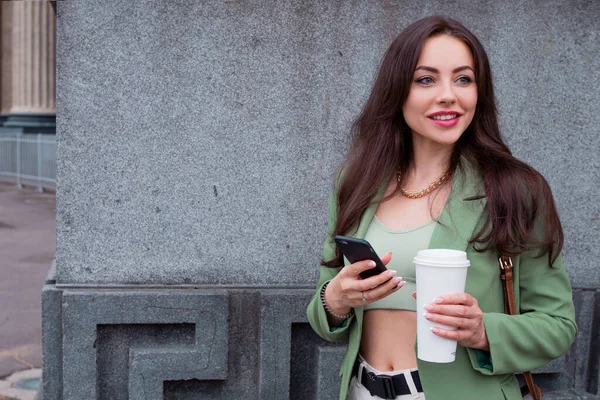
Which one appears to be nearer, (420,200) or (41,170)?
(420,200)

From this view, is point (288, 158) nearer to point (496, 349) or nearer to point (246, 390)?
point (246, 390)

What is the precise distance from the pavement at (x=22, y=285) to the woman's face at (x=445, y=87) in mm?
3605

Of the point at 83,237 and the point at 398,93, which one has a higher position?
the point at 398,93

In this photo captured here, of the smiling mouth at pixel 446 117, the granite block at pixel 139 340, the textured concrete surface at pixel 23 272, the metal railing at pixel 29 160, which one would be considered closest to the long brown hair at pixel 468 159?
the smiling mouth at pixel 446 117

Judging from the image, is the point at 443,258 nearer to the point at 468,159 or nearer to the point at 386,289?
the point at 386,289

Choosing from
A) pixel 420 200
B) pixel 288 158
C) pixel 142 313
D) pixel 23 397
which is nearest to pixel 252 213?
pixel 288 158

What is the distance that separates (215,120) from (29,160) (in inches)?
572

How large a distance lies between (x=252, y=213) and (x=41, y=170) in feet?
46.2

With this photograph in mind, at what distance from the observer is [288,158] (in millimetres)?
3506

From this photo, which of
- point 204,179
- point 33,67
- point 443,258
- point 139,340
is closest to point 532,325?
point 443,258

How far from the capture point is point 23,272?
8297 millimetres

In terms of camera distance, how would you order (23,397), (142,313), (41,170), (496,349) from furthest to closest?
(41,170) → (23,397) → (142,313) → (496,349)

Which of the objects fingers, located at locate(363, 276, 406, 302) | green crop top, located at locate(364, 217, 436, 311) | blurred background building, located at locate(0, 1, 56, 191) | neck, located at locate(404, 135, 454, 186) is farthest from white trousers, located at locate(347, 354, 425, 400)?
blurred background building, located at locate(0, 1, 56, 191)

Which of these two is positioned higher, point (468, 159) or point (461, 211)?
point (468, 159)
